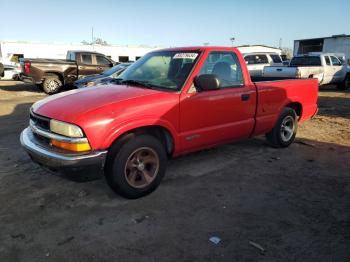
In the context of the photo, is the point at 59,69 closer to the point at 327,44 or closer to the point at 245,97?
the point at 245,97

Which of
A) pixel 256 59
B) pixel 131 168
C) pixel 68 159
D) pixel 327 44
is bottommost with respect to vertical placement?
pixel 131 168

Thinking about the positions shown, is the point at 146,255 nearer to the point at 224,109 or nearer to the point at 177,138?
the point at 177,138

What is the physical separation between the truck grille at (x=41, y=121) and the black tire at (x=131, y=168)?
804 millimetres

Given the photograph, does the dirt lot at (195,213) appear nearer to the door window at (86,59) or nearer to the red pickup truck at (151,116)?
the red pickup truck at (151,116)

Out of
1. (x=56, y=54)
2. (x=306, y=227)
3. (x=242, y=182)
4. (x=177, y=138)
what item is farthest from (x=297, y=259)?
(x=56, y=54)

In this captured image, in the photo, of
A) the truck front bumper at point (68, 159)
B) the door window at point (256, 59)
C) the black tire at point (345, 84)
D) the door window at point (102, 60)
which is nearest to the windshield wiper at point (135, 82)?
the truck front bumper at point (68, 159)

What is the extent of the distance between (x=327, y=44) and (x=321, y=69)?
75.6 feet

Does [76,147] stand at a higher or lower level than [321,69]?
lower

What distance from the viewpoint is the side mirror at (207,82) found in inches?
168

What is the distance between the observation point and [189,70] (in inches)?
176

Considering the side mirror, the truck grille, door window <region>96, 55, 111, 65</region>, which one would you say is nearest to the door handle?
the side mirror

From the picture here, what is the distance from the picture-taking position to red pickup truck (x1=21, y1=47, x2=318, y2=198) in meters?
3.57

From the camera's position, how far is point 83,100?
3.95m

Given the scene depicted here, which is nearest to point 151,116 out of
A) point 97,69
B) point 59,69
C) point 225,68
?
point 225,68
